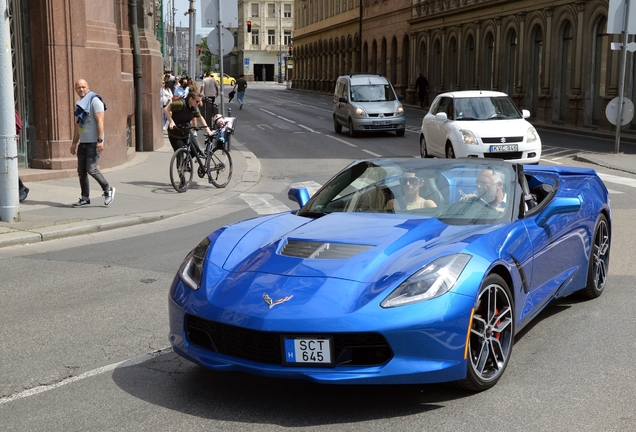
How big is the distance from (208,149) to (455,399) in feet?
36.4

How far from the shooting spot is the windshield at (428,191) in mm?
5641

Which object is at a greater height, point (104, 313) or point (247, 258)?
point (247, 258)

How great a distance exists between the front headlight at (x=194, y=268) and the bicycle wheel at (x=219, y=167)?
33.3 ft

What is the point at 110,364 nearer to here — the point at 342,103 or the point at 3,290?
the point at 3,290

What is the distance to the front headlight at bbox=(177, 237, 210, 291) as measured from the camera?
4.93 meters

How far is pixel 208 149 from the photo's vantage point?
15.3 m

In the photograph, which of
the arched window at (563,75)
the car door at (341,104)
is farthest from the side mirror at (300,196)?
the arched window at (563,75)

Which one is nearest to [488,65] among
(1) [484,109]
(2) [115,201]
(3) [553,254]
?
(1) [484,109]

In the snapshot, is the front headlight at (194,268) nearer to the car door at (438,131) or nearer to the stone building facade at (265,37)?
the car door at (438,131)

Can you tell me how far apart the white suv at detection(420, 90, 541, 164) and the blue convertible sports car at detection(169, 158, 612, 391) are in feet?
36.2

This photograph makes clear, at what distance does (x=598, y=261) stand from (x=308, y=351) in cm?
347

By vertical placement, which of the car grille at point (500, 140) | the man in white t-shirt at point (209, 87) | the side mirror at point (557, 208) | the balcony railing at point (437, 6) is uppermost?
the balcony railing at point (437, 6)

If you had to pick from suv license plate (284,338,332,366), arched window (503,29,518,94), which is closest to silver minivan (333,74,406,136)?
arched window (503,29,518,94)

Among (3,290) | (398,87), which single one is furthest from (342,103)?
(398,87)
